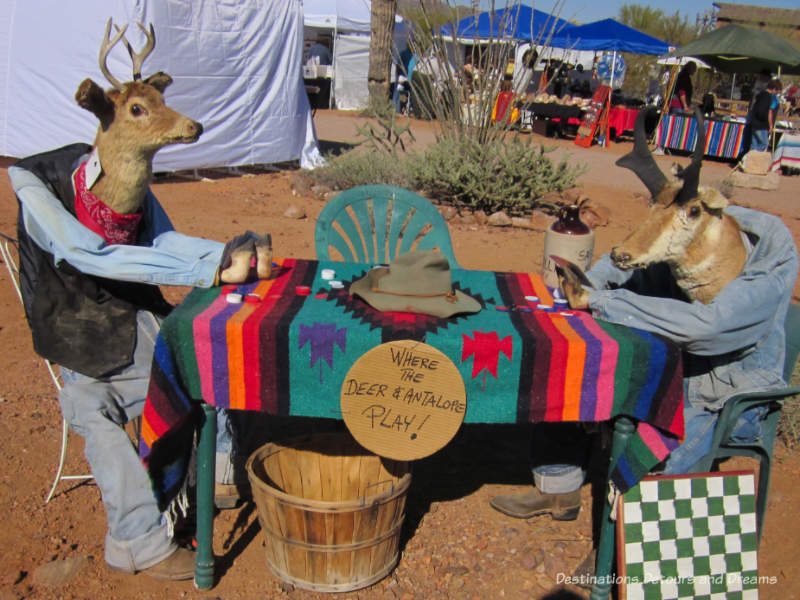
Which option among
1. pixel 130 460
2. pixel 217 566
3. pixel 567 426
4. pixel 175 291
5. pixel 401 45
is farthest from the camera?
pixel 401 45

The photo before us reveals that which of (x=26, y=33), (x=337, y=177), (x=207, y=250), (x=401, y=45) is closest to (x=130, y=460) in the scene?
(x=207, y=250)

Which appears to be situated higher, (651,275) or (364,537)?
(651,275)

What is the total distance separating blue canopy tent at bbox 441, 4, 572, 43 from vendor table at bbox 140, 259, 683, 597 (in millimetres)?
4996

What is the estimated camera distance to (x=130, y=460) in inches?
102

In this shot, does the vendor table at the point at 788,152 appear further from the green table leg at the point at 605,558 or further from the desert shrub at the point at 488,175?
the green table leg at the point at 605,558

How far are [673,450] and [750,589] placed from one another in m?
0.61

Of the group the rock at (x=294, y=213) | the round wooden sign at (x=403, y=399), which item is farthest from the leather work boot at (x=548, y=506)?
the rock at (x=294, y=213)

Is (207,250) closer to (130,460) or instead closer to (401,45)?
(130,460)

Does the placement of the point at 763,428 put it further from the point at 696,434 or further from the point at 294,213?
the point at 294,213

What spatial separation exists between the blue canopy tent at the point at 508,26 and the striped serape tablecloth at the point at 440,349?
16.4 ft

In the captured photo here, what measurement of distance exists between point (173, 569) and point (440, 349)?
1.38 metres

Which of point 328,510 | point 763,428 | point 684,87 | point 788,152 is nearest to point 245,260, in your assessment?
point 328,510

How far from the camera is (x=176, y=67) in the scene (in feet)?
29.1

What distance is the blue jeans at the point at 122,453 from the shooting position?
2562 millimetres
